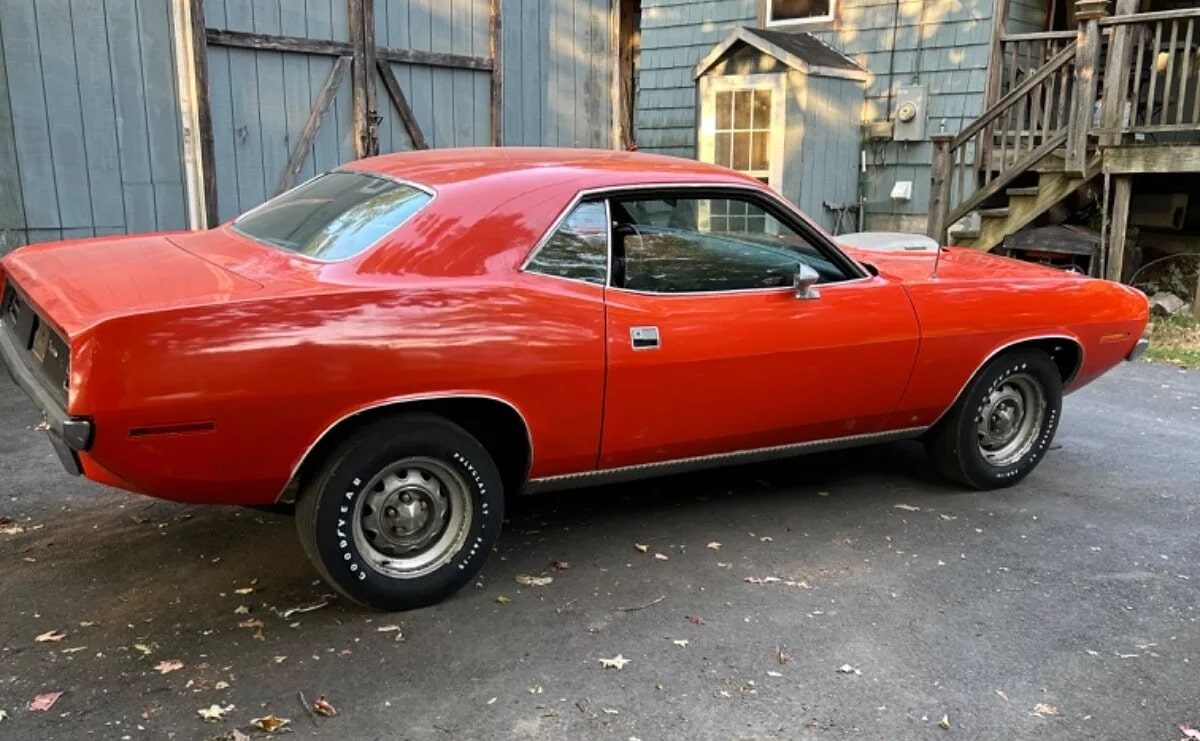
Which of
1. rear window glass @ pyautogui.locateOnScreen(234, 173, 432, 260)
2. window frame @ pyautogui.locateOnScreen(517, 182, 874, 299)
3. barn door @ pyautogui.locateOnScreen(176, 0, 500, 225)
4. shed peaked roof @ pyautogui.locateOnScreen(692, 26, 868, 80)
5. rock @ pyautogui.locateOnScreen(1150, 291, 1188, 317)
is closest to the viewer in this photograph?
rear window glass @ pyautogui.locateOnScreen(234, 173, 432, 260)

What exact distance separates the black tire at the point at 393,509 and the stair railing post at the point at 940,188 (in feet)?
24.9

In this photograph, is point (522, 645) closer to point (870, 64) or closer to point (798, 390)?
point (798, 390)

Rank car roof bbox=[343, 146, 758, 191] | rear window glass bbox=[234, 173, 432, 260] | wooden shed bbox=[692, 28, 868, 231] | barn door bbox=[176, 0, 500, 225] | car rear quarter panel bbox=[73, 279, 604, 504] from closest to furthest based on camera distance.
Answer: car rear quarter panel bbox=[73, 279, 604, 504] < rear window glass bbox=[234, 173, 432, 260] < car roof bbox=[343, 146, 758, 191] < barn door bbox=[176, 0, 500, 225] < wooden shed bbox=[692, 28, 868, 231]

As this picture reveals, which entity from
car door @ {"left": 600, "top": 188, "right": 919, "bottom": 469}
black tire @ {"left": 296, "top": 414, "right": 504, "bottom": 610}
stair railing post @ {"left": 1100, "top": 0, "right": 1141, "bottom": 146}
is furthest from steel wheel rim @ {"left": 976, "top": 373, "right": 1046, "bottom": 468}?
stair railing post @ {"left": 1100, "top": 0, "right": 1141, "bottom": 146}

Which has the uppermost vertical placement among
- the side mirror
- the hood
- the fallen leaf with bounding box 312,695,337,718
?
the hood

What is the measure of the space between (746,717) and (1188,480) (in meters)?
3.44

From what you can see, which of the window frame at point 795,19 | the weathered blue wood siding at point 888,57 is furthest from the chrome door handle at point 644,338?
the window frame at point 795,19

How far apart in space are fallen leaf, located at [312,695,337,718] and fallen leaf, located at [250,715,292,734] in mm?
88

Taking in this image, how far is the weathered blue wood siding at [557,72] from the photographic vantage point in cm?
971

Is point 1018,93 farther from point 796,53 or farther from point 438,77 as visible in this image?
point 438,77

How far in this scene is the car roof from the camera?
378 centimetres

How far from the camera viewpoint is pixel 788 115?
426 inches

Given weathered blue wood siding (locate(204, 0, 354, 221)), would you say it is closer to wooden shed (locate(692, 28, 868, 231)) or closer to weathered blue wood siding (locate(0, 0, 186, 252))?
weathered blue wood siding (locate(0, 0, 186, 252))

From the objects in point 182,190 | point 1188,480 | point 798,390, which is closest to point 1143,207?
point 1188,480
